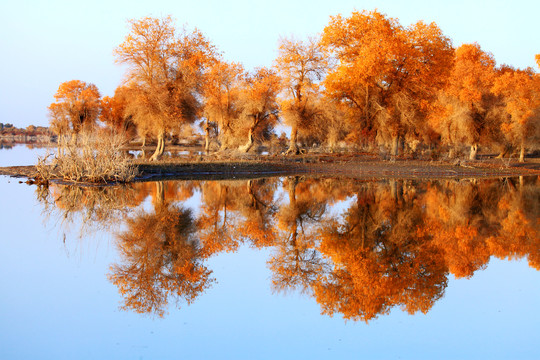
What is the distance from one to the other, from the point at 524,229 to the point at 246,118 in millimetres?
26519

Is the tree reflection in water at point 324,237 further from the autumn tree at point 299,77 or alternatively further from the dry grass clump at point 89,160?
the autumn tree at point 299,77

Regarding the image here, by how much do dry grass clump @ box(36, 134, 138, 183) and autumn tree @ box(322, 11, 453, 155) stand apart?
1606 centimetres

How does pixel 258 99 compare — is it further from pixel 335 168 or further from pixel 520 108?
pixel 520 108

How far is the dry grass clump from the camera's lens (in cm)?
2034

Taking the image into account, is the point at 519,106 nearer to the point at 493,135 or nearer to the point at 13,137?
the point at 493,135

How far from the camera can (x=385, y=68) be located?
3078cm

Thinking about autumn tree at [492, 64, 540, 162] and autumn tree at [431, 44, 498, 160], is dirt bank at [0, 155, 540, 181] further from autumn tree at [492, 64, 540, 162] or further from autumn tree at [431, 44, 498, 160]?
autumn tree at [431, 44, 498, 160]

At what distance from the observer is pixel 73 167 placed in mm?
20656

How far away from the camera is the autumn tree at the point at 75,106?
5412 cm

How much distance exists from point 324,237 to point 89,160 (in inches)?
498

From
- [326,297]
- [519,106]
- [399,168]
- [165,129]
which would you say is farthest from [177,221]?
[519,106]

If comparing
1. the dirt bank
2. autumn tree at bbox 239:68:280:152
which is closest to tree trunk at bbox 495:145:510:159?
the dirt bank

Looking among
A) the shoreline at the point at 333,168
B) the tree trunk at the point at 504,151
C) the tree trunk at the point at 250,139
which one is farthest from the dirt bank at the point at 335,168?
the tree trunk at the point at 504,151

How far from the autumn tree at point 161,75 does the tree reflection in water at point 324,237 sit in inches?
373
